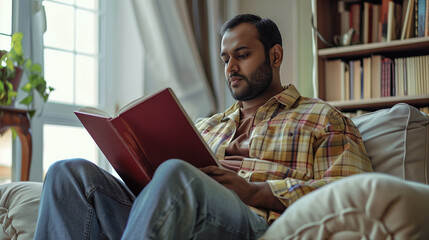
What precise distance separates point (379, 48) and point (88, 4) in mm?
1566

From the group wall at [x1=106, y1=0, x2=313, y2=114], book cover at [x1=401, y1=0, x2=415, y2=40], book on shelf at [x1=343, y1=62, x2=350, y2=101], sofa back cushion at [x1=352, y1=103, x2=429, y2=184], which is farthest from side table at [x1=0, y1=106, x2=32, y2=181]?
book cover at [x1=401, y1=0, x2=415, y2=40]

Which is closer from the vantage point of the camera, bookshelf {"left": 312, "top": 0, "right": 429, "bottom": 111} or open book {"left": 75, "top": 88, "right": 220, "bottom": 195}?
open book {"left": 75, "top": 88, "right": 220, "bottom": 195}

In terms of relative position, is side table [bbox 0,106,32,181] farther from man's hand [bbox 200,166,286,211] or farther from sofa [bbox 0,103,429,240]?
sofa [bbox 0,103,429,240]

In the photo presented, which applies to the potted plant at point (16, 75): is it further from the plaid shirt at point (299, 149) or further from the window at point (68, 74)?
the plaid shirt at point (299, 149)

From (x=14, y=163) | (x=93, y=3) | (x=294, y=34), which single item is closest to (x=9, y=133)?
(x=14, y=163)

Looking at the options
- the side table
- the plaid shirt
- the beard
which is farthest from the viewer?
the side table

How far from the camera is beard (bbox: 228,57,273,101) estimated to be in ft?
6.32

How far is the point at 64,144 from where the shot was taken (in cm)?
299

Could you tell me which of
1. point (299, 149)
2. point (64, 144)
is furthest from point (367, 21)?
point (64, 144)

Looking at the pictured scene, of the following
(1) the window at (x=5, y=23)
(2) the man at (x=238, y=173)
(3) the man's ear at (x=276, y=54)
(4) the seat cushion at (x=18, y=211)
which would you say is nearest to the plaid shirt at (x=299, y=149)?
(2) the man at (x=238, y=173)

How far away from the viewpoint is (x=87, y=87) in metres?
3.13

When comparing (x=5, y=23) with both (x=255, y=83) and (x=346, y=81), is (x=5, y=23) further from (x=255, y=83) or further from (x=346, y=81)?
(x=346, y=81)

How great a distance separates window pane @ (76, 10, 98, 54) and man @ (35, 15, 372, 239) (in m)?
1.28

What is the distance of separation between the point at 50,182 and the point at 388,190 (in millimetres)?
803
